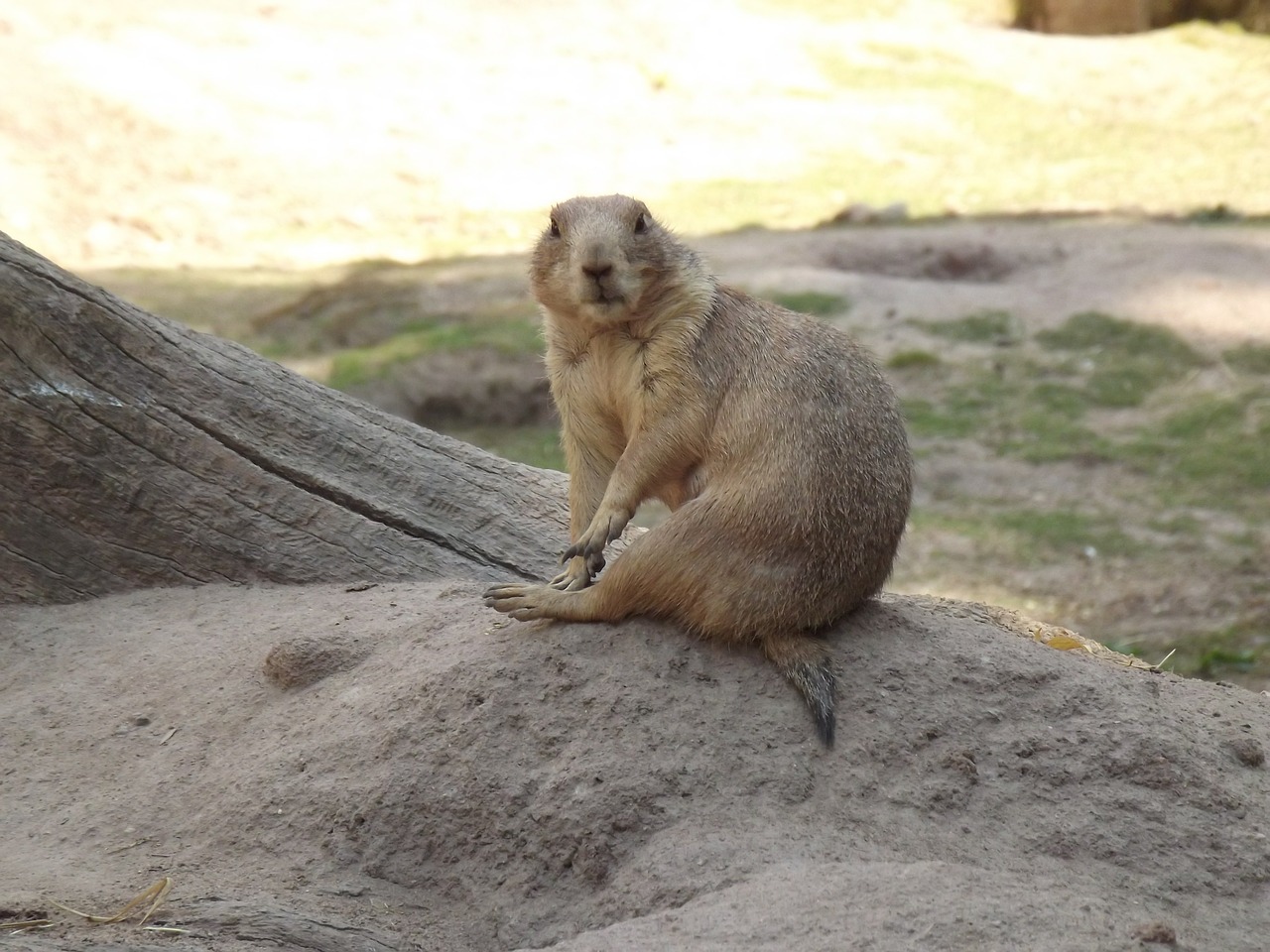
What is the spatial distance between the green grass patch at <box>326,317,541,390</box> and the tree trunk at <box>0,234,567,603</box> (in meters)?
4.99

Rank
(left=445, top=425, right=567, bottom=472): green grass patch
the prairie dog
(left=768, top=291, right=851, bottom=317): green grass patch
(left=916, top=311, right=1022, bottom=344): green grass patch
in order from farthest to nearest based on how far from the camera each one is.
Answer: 1. (left=768, top=291, right=851, bottom=317): green grass patch
2. (left=916, top=311, right=1022, bottom=344): green grass patch
3. (left=445, top=425, right=567, bottom=472): green grass patch
4. the prairie dog

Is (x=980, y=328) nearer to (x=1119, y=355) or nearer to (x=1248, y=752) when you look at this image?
(x=1119, y=355)

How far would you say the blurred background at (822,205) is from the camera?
29.7 feet

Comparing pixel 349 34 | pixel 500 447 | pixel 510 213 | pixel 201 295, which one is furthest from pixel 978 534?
pixel 349 34

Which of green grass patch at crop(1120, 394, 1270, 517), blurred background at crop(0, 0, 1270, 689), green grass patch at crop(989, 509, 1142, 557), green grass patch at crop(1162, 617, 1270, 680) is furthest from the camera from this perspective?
blurred background at crop(0, 0, 1270, 689)

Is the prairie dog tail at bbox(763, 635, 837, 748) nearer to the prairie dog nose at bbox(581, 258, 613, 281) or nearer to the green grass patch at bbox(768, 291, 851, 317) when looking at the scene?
the prairie dog nose at bbox(581, 258, 613, 281)

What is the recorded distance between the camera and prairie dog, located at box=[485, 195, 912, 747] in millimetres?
3662

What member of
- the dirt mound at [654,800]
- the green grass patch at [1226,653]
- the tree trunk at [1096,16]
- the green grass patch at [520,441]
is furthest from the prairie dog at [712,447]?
the tree trunk at [1096,16]

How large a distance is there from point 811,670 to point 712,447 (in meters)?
0.67

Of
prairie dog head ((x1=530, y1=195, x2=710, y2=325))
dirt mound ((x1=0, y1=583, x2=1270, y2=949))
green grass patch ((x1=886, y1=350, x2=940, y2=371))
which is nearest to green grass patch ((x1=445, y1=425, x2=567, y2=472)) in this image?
green grass patch ((x1=886, y1=350, x2=940, y2=371))

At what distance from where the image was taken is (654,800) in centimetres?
340

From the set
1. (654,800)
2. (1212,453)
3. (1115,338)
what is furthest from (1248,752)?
(1115,338)

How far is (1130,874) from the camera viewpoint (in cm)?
328

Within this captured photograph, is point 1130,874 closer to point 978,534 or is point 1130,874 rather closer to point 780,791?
point 780,791
